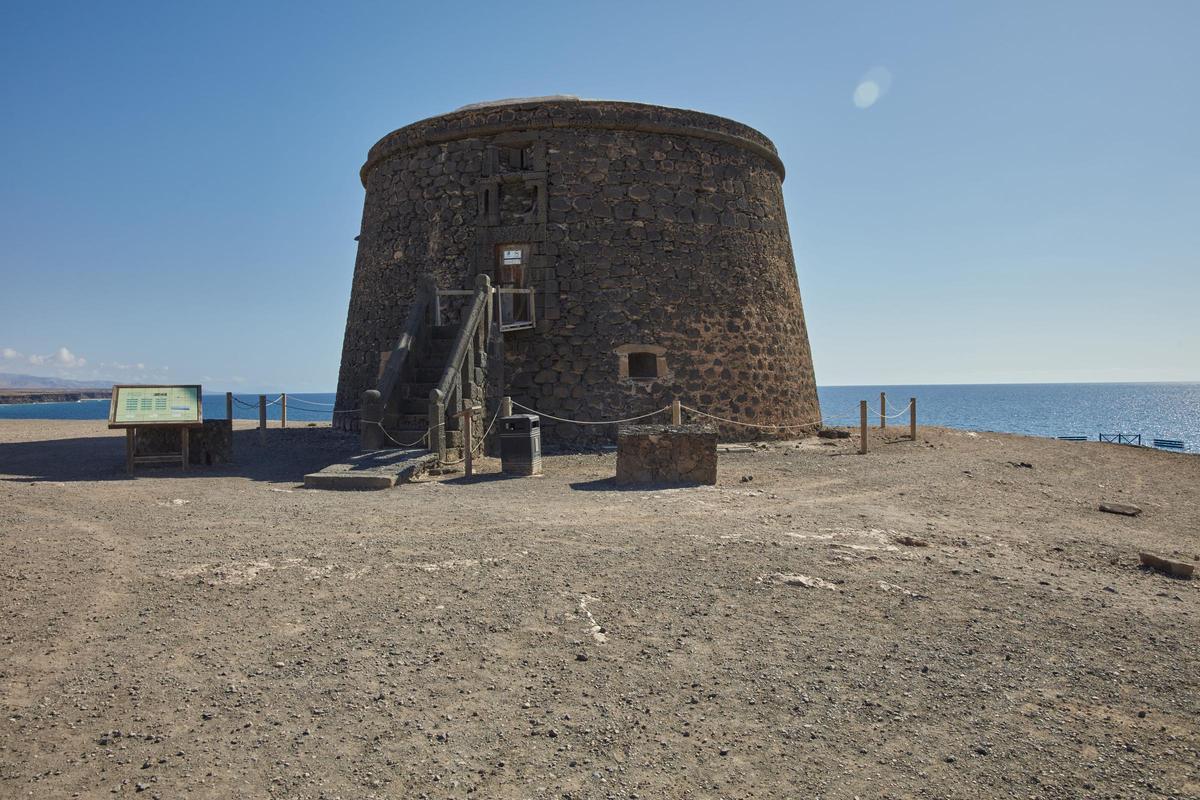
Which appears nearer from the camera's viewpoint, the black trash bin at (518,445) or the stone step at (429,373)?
the black trash bin at (518,445)

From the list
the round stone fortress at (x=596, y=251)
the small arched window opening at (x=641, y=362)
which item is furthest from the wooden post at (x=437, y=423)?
the small arched window opening at (x=641, y=362)

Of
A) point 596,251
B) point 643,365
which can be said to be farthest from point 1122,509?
point 596,251

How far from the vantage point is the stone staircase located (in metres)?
12.2

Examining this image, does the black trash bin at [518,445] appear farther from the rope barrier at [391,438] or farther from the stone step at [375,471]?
the rope barrier at [391,438]

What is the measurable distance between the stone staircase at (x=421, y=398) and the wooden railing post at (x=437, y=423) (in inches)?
14.5

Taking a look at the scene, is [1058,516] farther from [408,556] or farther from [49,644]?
[49,644]

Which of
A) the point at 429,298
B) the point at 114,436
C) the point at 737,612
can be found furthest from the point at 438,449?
the point at 114,436

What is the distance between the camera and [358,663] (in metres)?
4.16

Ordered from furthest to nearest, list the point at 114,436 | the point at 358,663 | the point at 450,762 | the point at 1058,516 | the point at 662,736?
the point at 114,436, the point at 1058,516, the point at 358,663, the point at 662,736, the point at 450,762

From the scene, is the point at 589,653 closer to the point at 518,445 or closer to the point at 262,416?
the point at 518,445

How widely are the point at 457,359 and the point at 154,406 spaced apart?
459 cm

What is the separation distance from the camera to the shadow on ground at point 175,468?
11.1m

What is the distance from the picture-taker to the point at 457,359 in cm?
1227

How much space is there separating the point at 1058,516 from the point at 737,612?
555 centimetres
